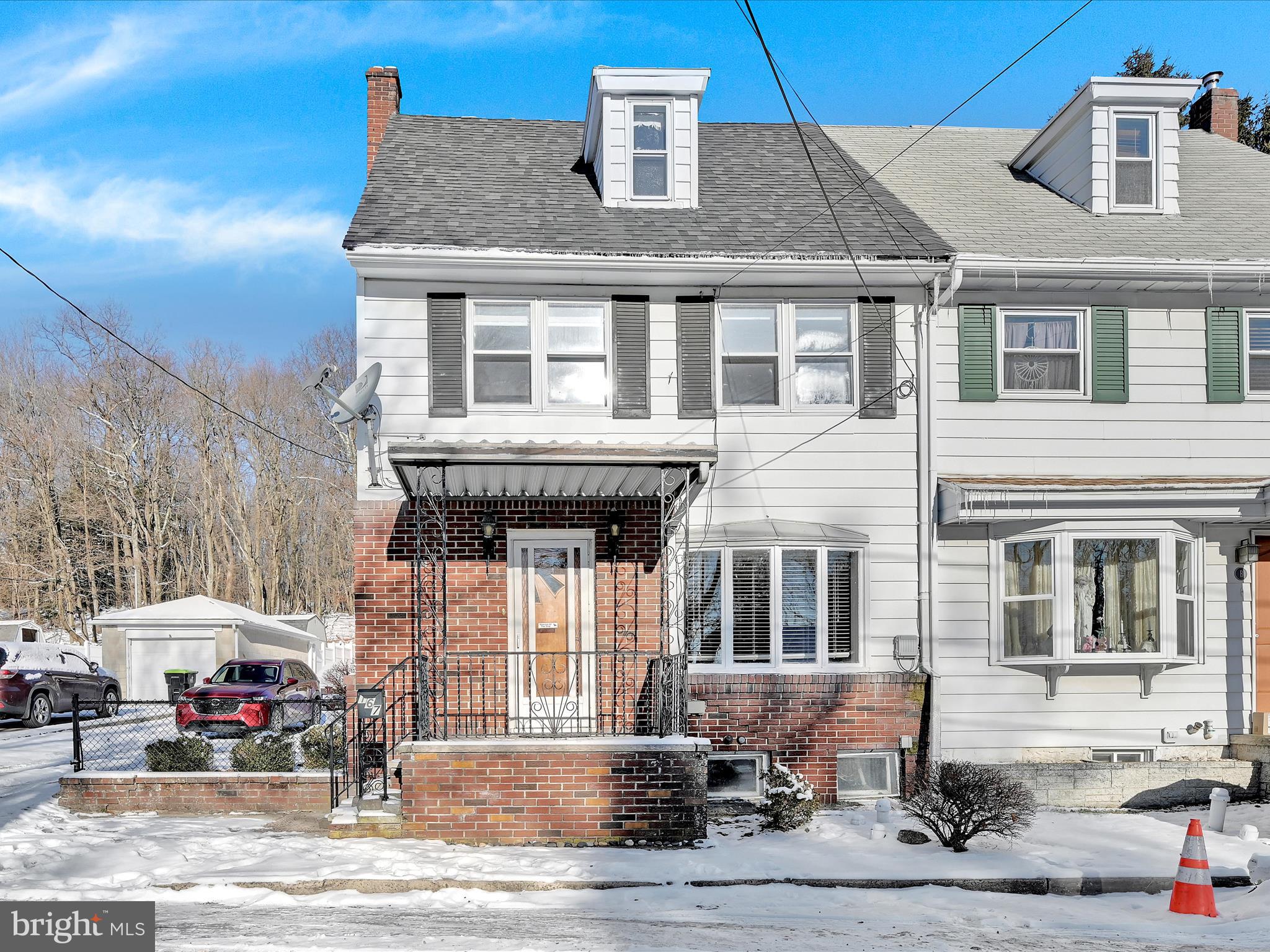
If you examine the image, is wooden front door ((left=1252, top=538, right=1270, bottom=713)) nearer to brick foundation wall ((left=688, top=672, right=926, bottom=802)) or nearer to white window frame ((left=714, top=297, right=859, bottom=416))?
brick foundation wall ((left=688, top=672, right=926, bottom=802))

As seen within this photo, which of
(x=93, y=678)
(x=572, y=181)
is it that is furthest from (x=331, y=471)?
(x=572, y=181)

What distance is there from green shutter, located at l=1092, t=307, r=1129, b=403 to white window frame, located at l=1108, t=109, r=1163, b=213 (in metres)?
2.01

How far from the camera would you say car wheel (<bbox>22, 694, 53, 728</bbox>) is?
17047mm

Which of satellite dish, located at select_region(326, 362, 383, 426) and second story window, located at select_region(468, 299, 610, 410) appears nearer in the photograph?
satellite dish, located at select_region(326, 362, 383, 426)

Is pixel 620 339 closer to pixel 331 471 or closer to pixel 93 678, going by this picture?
pixel 93 678

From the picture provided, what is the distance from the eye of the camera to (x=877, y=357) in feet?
37.1

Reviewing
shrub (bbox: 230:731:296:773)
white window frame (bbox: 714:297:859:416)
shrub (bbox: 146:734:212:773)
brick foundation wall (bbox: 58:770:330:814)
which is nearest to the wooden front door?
white window frame (bbox: 714:297:859:416)

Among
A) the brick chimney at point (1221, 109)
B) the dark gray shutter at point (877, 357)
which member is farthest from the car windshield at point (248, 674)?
the brick chimney at point (1221, 109)

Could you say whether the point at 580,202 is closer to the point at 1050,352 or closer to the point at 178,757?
the point at 1050,352

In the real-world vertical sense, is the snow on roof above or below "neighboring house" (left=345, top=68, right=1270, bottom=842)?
below

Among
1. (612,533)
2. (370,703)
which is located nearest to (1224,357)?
(612,533)

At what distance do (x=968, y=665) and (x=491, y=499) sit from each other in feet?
17.9

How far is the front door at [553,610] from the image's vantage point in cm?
1086

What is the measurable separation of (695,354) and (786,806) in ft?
15.7
